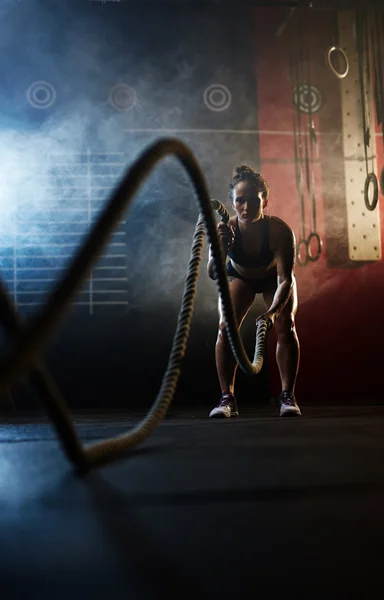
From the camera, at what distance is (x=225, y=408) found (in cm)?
250

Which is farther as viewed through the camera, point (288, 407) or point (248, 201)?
point (248, 201)

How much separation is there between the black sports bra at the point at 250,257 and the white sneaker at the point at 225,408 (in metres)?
0.59

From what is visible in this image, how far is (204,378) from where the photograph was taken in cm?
359

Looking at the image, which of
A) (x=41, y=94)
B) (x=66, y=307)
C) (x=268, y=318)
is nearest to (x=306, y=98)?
(x=41, y=94)

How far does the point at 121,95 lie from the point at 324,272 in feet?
5.56

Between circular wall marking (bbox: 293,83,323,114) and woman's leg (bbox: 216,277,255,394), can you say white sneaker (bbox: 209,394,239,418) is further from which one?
circular wall marking (bbox: 293,83,323,114)

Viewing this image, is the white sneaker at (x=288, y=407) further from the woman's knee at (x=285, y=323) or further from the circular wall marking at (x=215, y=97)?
the circular wall marking at (x=215, y=97)

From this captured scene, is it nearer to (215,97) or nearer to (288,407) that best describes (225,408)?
(288,407)

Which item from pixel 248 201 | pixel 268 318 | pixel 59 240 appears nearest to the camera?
pixel 268 318

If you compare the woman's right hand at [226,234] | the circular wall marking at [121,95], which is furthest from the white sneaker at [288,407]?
the circular wall marking at [121,95]

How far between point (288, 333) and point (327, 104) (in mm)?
1959

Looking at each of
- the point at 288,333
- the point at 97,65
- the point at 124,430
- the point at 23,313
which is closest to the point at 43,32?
the point at 97,65

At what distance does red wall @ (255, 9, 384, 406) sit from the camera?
3707 mm

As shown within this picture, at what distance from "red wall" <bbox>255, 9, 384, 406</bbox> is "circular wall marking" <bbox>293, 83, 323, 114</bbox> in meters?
0.03
